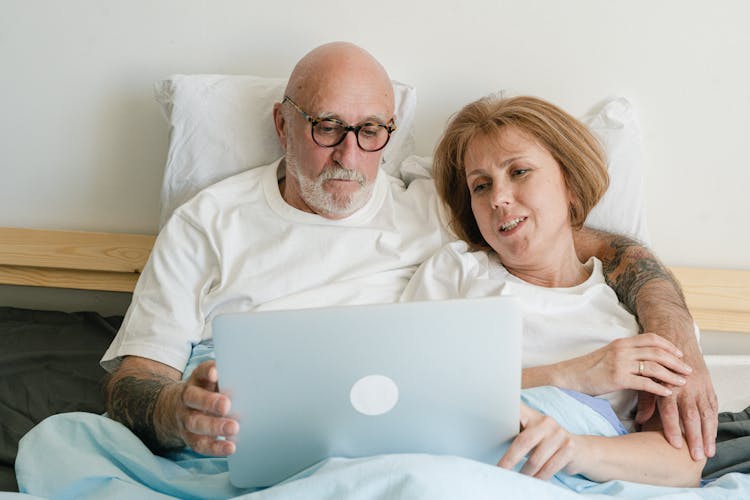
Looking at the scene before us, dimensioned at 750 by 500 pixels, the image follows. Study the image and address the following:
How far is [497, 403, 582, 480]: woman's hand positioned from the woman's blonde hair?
2.06ft

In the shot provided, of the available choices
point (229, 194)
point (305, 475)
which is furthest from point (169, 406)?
point (229, 194)

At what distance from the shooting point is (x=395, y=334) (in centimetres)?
95

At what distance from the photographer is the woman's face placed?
1.51 m

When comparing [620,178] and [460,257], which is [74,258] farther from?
[620,178]

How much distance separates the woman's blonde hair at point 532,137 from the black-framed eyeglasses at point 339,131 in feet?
0.55

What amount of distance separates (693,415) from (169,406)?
0.91 metres

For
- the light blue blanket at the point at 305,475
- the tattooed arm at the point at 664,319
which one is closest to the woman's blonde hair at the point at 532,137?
the tattooed arm at the point at 664,319

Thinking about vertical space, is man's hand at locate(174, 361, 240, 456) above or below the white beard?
below

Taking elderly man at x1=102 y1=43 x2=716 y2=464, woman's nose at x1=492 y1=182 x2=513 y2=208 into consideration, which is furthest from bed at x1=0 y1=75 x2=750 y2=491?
woman's nose at x1=492 y1=182 x2=513 y2=208

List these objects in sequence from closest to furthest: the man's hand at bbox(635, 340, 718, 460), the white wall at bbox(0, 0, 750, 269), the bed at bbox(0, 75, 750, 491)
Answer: the man's hand at bbox(635, 340, 718, 460)
the bed at bbox(0, 75, 750, 491)
the white wall at bbox(0, 0, 750, 269)

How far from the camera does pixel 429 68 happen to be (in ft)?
6.37

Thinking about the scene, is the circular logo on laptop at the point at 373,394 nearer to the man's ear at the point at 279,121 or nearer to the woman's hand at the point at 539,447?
the woman's hand at the point at 539,447

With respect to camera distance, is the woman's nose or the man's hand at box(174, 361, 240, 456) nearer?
the man's hand at box(174, 361, 240, 456)

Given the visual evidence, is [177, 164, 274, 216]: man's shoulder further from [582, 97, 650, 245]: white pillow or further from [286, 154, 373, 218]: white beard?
[582, 97, 650, 245]: white pillow
